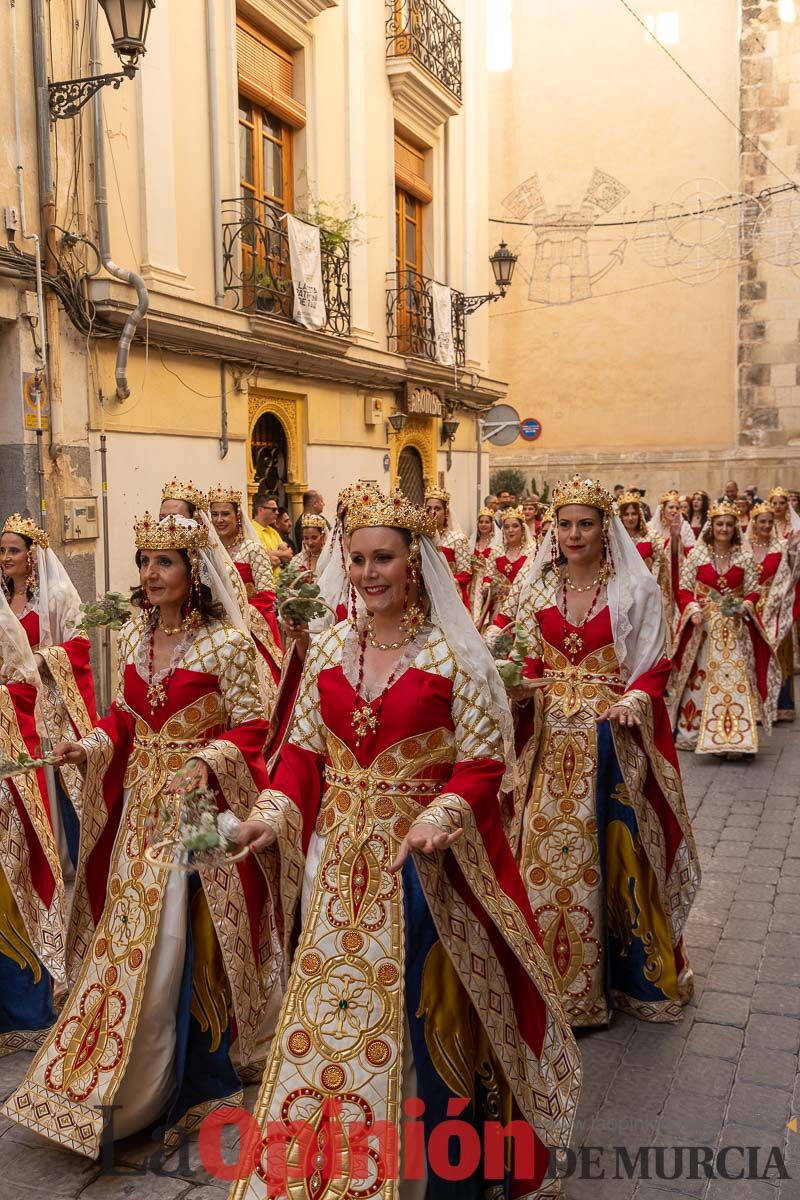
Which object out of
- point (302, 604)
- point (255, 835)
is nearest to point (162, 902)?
point (255, 835)

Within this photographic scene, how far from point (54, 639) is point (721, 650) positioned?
542 centimetres

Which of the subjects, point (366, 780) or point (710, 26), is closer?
point (366, 780)

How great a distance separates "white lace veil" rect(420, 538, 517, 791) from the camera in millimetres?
3381

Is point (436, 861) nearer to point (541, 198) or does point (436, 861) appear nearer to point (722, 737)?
point (722, 737)

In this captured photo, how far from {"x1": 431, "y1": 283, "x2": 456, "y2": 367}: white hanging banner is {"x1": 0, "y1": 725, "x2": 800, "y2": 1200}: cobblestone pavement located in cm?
1117

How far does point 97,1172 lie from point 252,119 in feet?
36.5

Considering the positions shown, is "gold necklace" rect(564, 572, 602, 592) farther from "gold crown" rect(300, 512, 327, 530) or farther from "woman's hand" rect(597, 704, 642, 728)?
"gold crown" rect(300, 512, 327, 530)

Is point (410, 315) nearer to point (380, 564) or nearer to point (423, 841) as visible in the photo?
point (380, 564)

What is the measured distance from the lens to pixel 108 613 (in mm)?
5430

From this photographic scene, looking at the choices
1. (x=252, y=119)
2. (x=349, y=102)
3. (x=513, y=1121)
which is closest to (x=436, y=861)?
(x=513, y=1121)

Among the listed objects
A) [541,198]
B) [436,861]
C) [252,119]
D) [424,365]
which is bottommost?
[436,861]

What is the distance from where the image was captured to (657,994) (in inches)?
190

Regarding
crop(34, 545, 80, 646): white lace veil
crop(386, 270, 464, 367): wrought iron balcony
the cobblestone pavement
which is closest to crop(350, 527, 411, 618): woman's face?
the cobblestone pavement

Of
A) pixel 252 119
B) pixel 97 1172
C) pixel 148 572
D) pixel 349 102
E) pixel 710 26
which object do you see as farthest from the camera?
pixel 710 26
